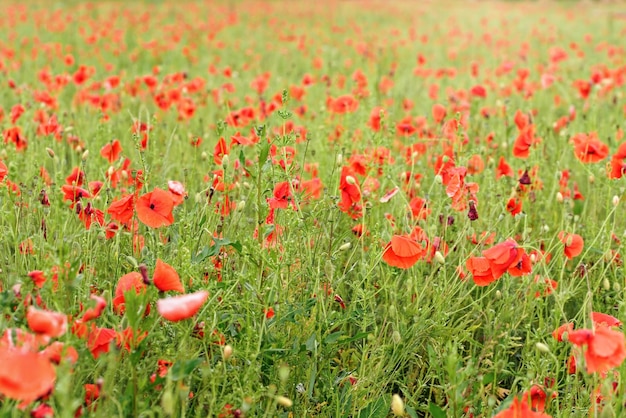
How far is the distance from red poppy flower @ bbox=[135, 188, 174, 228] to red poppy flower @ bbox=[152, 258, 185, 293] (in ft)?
0.90

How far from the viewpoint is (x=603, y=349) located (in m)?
1.24

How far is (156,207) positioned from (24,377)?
0.70 metres

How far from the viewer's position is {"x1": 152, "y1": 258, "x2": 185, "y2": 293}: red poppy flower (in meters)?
1.39

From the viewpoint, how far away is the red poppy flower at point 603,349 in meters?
1.24

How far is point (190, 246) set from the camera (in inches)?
69.1

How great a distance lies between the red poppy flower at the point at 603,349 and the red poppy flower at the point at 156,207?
0.98m

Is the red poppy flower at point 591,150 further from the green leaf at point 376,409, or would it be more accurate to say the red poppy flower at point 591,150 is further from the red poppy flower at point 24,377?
the red poppy flower at point 24,377

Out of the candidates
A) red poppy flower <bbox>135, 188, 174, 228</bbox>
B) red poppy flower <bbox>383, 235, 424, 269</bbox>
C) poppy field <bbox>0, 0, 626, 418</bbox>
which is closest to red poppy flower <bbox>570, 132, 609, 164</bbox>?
poppy field <bbox>0, 0, 626, 418</bbox>

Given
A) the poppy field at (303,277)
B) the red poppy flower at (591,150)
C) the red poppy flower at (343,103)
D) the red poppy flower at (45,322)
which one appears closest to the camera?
the red poppy flower at (45,322)

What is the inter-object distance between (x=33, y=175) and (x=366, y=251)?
1.29 m

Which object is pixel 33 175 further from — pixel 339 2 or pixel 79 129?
pixel 339 2

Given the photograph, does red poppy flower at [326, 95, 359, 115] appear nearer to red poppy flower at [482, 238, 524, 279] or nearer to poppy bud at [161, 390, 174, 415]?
red poppy flower at [482, 238, 524, 279]

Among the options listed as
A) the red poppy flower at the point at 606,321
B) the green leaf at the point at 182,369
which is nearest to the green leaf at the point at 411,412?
the red poppy flower at the point at 606,321

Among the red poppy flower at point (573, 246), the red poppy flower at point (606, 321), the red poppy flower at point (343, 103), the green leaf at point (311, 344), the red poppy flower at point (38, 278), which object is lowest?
the green leaf at point (311, 344)
